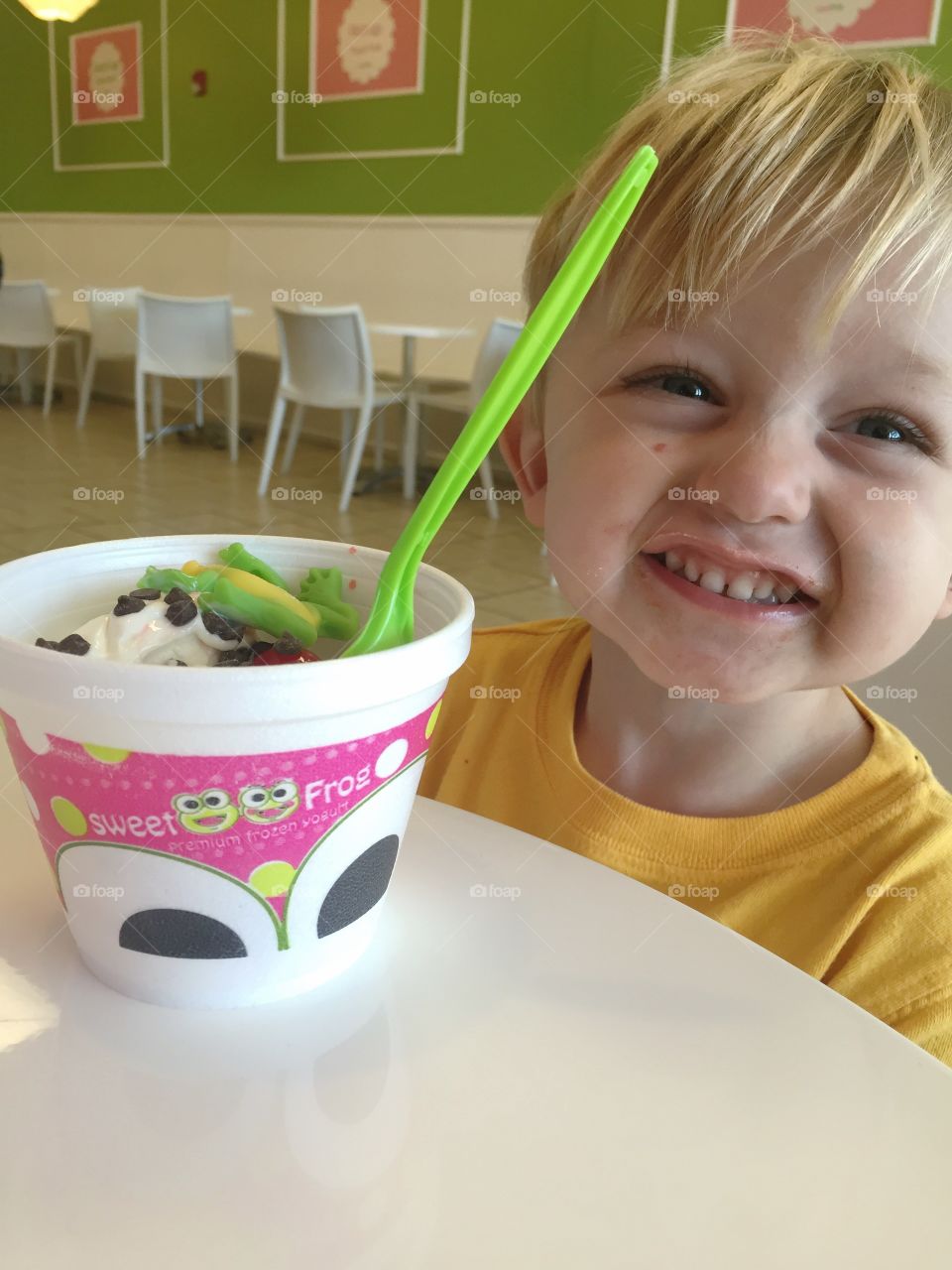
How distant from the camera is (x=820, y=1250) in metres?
0.31

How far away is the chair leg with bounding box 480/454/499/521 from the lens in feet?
14.1

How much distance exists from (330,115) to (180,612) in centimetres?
588

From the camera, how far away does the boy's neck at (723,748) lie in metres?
0.83

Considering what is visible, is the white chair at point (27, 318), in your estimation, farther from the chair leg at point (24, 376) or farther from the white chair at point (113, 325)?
the chair leg at point (24, 376)

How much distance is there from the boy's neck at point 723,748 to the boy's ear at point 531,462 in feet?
0.47

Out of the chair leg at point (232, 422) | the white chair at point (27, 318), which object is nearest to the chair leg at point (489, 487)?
the chair leg at point (232, 422)

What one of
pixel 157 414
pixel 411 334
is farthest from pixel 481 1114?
pixel 157 414

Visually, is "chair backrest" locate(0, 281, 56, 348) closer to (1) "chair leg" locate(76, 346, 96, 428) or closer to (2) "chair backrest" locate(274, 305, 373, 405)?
(1) "chair leg" locate(76, 346, 96, 428)

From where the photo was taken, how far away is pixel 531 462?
3.07ft

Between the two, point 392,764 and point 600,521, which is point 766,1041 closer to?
point 392,764

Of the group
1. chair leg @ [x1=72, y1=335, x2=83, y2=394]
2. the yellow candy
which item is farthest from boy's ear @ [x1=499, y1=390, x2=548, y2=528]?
chair leg @ [x1=72, y1=335, x2=83, y2=394]

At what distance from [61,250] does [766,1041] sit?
7.90m

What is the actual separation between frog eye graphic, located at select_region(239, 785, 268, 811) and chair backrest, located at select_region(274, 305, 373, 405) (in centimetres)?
421

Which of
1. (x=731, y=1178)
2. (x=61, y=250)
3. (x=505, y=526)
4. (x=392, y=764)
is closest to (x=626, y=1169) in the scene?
(x=731, y=1178)
